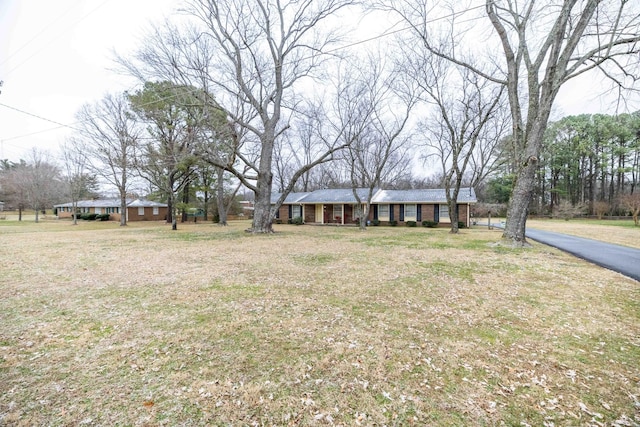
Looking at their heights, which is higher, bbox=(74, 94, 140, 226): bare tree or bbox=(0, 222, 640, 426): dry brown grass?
bbox=(74, 94, 140, 226): bare tree

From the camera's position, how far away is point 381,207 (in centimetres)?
2442

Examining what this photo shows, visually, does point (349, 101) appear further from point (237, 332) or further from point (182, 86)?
point (237, 332)

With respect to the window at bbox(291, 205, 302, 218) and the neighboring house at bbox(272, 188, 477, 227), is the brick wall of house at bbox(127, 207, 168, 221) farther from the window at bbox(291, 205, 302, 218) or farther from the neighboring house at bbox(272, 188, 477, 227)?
the window at bbox(291, 205, 302, 218)

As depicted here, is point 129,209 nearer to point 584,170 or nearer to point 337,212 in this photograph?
point 337,212

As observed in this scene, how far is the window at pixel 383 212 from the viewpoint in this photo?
2423 cm

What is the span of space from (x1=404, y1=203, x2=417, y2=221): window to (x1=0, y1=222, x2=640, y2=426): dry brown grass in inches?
680

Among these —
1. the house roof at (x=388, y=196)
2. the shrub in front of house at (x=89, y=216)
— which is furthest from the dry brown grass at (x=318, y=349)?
the shrub in front of house at (x=89, y=216)

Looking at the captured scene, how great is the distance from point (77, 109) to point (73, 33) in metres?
16.4

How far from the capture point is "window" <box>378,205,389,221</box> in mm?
24234

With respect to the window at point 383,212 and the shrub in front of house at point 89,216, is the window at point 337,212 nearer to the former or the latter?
the window at point 383,212

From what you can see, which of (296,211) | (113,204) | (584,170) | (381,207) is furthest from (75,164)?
(584,170)

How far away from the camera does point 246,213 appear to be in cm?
4153

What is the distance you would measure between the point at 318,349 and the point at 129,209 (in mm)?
35097

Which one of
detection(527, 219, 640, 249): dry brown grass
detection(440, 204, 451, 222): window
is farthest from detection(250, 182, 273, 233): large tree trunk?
detection(527, 219, 640, 249): dry brown grass
